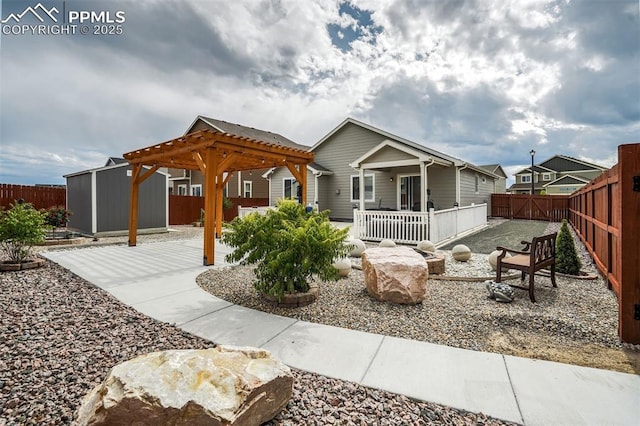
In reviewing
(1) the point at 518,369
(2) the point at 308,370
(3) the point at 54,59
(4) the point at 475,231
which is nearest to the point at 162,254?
(3) the point at 54,59

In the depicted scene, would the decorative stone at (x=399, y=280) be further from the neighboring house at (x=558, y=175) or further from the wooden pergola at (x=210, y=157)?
the neighboring house at (x=558, y=175)

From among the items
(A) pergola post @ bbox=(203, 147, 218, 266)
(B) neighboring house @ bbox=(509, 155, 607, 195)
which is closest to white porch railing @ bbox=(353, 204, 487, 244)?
(A) pergola post @ bbox=(203, 147, 218, 266)

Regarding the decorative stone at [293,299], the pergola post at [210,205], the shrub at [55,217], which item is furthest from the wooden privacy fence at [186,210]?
the decorative stone at [293,299]

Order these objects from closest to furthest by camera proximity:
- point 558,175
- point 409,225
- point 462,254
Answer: point 462,254
point 409,225
point 558,175

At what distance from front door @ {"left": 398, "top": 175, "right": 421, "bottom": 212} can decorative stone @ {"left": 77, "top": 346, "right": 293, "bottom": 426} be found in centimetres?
1224

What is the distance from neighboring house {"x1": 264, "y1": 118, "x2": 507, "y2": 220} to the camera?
12.8 m

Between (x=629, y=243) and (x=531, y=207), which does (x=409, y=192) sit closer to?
(x=629, y=243)

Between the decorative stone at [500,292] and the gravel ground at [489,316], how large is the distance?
0.31 ft

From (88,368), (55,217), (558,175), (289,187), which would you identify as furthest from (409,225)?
(558,175)

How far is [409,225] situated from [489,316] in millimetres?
5566

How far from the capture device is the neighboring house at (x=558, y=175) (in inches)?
1307

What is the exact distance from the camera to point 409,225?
8992 mm

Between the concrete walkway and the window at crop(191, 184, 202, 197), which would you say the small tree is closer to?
the concrete walkway

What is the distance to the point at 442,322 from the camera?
3391 millimetres
